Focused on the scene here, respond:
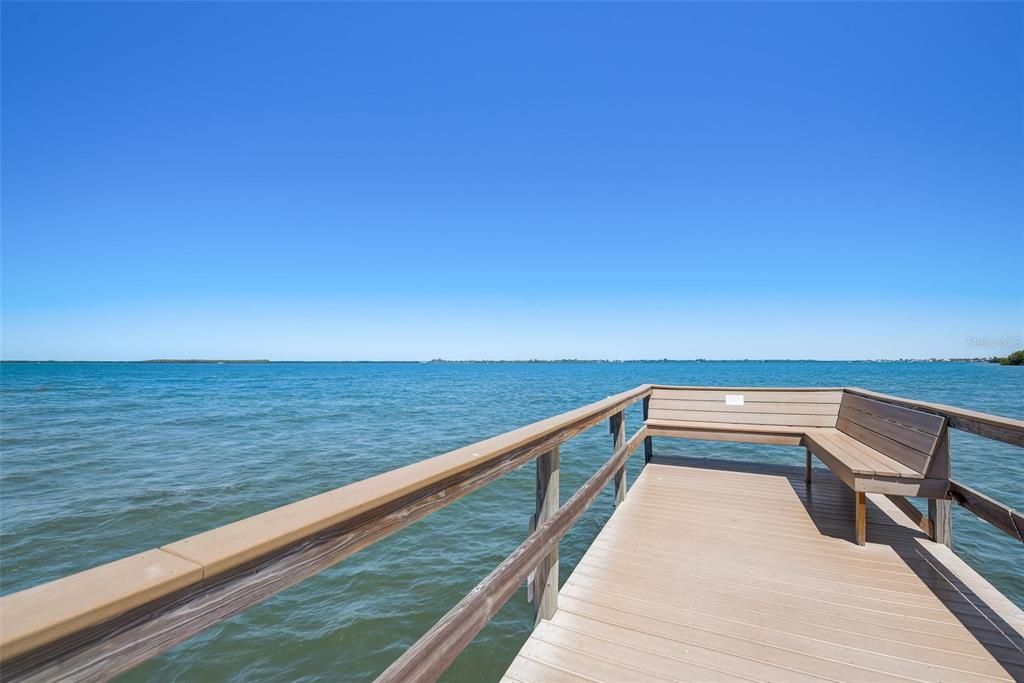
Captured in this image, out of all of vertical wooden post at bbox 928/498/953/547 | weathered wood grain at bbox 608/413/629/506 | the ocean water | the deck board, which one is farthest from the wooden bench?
the ocean water

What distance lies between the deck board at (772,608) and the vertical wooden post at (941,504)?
0.50 feet

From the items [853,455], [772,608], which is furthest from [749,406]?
[772,608]

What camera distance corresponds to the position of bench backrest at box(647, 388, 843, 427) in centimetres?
534

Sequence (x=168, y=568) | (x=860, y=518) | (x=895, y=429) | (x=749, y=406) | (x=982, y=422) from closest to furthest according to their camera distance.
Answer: (x=168, y=568) < (x=982, y=422) < (x=860, y=518) < (x=895, y=429) < (x=749, y=406)

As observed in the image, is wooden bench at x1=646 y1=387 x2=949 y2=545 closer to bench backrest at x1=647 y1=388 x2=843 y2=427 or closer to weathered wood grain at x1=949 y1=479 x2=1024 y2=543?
bench backrest at x1=647 y1=388 x2=843 y2=427

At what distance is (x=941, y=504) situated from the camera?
10.8 ft

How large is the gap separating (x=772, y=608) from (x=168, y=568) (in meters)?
2.98

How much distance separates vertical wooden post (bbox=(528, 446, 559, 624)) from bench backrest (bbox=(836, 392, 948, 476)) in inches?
108

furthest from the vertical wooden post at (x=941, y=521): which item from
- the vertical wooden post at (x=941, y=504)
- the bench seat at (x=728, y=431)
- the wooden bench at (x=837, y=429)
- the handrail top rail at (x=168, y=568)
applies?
the handrail top rail at (x=168, y=568)

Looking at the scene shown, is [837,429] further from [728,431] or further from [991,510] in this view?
[991,510]

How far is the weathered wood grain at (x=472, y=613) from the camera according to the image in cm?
133

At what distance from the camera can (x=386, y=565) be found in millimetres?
4758

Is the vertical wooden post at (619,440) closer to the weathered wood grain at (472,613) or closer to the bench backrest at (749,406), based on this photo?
the bench backrest at (749,406)

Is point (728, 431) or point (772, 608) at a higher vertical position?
point (728, 431)
